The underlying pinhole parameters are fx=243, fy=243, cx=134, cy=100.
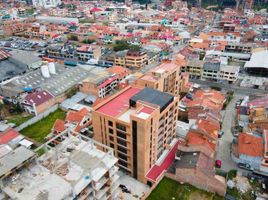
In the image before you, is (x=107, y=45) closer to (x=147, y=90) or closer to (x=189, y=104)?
(x=189, y=104)

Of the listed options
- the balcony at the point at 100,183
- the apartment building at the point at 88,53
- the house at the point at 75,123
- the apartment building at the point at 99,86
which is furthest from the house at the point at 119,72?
the balcony at the point at 100,183

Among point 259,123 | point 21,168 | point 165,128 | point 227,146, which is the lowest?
point 227,146

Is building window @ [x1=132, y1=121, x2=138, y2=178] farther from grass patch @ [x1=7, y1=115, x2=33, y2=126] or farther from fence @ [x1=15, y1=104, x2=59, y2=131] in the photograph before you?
grass patch @ [x1=7, y1=115, x2=33, y2=126]

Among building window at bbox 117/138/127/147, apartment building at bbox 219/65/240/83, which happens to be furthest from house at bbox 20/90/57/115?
apartment building at bbox 219/65/240/83

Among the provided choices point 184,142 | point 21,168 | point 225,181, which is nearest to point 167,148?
point 184,142

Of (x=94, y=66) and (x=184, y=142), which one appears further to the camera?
(x=94, y=66)
